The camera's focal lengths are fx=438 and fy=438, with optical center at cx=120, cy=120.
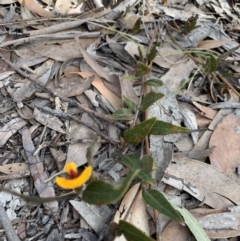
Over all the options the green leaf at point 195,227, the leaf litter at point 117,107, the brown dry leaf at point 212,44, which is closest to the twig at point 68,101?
the leaf litter at point 117,107

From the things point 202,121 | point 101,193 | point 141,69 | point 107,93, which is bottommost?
point 202,121

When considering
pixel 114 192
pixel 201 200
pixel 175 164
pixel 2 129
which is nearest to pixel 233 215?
pixel 201 200

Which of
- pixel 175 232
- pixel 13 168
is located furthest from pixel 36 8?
pixel 175 232

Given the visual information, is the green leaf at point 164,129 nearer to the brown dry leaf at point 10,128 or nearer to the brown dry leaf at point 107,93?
the brown dry leaf at point 107,93

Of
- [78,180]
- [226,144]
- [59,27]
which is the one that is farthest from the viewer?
[59,27]

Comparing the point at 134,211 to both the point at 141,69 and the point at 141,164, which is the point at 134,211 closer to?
the point at 141,164

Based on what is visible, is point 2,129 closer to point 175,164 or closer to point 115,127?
point 115,127

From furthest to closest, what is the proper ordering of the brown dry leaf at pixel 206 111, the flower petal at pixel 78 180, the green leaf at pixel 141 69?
1. the brown dry leaf at pixel 206 111
2. the green leaf at pixel 141 69
3. the flower petal at pixel 78 180
